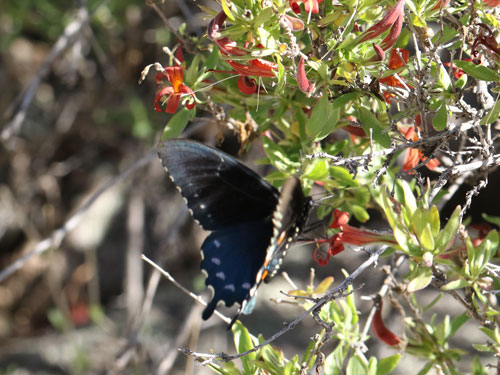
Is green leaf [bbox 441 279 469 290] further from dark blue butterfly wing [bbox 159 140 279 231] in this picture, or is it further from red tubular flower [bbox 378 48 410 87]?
dark blue butterfly wing [bbox 159 140 279 231]

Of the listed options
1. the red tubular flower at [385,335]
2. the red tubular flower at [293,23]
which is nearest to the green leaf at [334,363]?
the red tubular flower at [385,335]

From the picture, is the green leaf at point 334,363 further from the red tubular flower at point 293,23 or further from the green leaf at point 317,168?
the red tubular flower at point 293,23

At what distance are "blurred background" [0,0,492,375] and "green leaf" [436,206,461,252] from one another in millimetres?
1271

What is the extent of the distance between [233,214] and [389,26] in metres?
0.57

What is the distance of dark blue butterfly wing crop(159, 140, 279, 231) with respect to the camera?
3.56 feet

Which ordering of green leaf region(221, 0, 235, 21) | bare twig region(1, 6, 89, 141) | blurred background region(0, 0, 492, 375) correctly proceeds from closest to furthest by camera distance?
green leaf region(221, 0, 235, 21), bare twig region(1, 6, 89, 141), blurred background region(0, 0, 492, 375)

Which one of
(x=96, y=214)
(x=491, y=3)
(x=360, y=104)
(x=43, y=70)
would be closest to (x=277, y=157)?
(x=360, y=104)

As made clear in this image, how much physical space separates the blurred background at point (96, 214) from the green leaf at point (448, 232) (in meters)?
1.27

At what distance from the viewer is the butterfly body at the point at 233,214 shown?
1.09 metres

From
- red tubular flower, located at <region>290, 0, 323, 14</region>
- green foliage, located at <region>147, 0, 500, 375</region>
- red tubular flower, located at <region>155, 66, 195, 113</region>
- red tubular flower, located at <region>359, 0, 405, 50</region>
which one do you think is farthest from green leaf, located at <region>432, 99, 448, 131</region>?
Answer: red tubular flower, located at <region>155, 66, 195, 113</region>

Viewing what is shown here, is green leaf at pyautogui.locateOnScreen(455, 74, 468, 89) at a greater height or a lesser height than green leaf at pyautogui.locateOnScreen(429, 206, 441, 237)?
greater

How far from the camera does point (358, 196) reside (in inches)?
41.1

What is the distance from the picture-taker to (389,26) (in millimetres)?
735

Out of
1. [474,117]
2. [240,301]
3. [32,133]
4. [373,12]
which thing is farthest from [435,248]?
[32,133]
